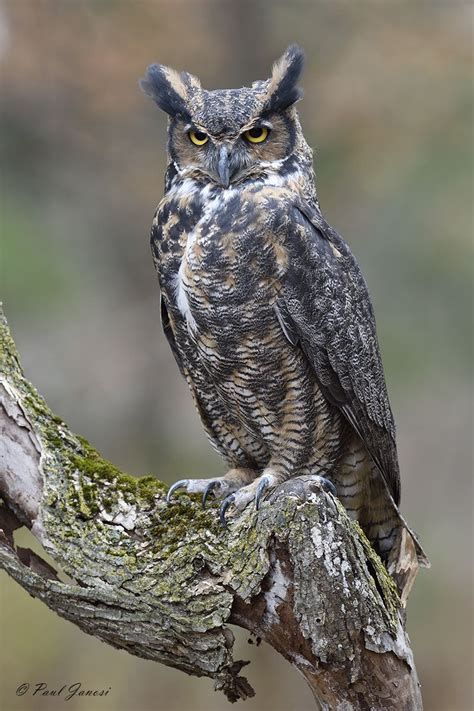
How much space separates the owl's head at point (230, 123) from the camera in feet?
7.83

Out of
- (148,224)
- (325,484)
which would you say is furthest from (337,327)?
(148,224)

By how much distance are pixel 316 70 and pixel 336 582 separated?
3.28 meters

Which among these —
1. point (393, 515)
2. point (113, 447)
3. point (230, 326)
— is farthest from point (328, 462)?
point (113, 447)

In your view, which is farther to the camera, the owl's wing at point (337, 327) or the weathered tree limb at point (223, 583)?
the owl's wing at point (337, 327)

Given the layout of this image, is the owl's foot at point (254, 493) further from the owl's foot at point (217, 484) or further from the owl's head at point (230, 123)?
the owl's head at point (230, 123)

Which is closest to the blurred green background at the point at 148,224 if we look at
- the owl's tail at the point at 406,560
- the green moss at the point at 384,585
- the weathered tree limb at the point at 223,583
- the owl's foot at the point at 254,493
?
the owl's tail at the point at 406,560

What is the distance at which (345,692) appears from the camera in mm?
2115

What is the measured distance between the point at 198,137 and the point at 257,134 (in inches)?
6.5

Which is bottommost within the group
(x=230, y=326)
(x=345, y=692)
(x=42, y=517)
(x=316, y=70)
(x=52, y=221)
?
(x=42, y=517)

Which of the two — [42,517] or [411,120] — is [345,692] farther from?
[411,120]

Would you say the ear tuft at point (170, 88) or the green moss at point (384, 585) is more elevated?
the ear tuft at point (170, 88)

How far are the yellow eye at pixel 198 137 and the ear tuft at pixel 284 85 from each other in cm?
19

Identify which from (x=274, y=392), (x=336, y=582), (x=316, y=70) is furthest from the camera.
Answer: (x=316, y=70)

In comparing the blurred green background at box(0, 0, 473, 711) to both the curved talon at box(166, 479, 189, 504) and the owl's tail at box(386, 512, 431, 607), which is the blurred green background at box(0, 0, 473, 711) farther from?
the curved talon at box(166, 479, 189, 504)
